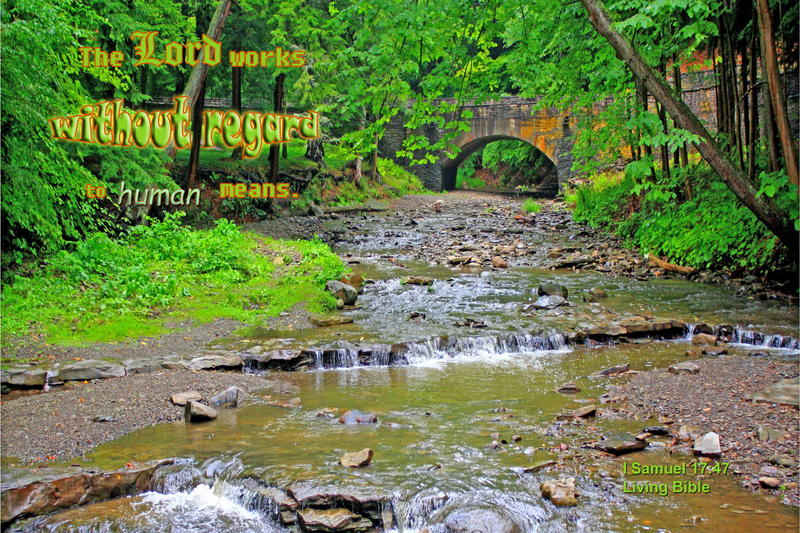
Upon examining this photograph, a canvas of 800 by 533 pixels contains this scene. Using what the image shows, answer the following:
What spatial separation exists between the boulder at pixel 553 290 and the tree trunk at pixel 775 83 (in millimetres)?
4123

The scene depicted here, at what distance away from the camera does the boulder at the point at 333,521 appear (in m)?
4.11

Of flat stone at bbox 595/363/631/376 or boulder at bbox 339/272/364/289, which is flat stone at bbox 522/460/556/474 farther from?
boulder at bbox 339/272/364/289

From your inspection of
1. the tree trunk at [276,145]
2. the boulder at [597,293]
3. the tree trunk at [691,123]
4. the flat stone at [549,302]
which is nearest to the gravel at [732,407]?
the tree trunk at [691,123]

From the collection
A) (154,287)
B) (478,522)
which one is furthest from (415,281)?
(478,522)

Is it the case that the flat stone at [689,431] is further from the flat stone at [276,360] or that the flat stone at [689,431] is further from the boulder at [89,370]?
the boulder at [89,370]

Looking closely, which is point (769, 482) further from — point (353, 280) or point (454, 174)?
point (454, 174)

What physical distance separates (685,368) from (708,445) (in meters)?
2.35

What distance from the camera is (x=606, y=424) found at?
5.66 meters

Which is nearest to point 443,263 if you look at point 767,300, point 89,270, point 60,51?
point 767,300

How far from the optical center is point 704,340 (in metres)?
8.73

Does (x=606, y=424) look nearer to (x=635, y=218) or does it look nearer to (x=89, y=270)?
(x=89, y=270)

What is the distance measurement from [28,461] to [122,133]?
9.89 m

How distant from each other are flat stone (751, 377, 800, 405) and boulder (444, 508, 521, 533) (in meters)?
3.19

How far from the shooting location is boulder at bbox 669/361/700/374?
704 cm
